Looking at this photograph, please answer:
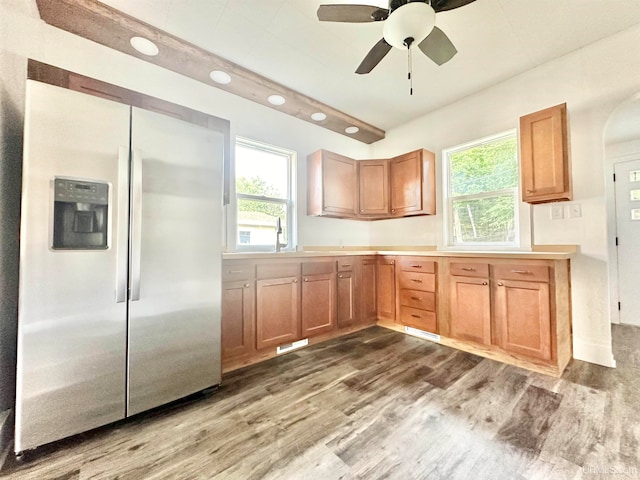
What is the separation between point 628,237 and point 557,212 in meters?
2.00

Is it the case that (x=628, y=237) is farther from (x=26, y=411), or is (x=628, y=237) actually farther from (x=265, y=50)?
(x=26, y=411)

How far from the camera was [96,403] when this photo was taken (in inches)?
54.9

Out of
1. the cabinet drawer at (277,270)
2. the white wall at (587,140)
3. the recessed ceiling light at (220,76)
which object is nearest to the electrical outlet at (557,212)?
the white wall at (587,140)

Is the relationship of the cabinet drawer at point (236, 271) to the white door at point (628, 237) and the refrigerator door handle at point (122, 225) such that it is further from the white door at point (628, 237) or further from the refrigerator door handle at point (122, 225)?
the white door at point (628, 237)

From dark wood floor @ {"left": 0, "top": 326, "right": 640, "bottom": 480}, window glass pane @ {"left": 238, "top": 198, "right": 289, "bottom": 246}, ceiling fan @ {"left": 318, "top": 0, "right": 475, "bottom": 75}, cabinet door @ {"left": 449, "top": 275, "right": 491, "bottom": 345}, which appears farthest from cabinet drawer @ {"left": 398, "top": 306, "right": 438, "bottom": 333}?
ceiling fan @ {"left": 318, "top": 0, "right": 475, "bottom": 75}

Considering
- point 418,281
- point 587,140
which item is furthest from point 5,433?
point 587,140

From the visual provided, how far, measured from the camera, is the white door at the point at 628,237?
338cm

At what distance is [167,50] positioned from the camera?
7.40ft

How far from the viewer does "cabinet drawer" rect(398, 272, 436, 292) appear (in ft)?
9.29

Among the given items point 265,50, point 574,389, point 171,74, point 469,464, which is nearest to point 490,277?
point 574,389

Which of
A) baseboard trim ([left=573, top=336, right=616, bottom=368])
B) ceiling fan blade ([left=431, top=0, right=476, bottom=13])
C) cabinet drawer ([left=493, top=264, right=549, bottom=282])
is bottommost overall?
baseboard trim ([left=573, top=336, right=616, bottom=368])

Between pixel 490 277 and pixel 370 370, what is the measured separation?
1.38 meters

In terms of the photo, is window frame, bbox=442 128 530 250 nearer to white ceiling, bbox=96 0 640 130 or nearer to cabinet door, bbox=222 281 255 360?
white ceiling, bbox=96 0 640 130

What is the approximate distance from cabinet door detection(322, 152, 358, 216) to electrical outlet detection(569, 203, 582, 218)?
2260mm
